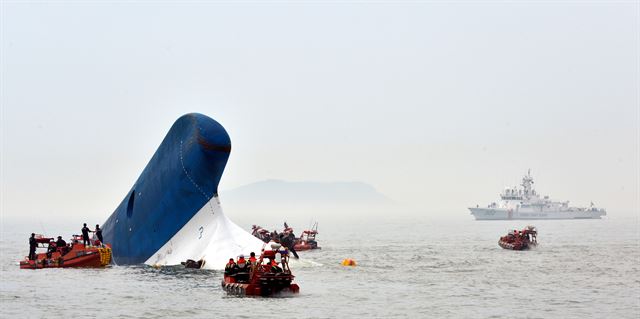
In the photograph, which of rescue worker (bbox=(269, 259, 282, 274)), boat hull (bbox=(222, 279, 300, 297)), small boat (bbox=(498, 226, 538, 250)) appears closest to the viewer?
boat hull (bbox=(222, 279, 300, 297))

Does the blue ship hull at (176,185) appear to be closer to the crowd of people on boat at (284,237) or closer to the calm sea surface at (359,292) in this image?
the calm sea surface at (359,292)

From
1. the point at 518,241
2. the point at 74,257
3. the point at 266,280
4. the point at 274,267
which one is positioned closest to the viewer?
the point at 266,280

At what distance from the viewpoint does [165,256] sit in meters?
62.4

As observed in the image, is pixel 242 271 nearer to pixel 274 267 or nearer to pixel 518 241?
pixel 274 267

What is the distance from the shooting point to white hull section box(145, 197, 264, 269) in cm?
5856

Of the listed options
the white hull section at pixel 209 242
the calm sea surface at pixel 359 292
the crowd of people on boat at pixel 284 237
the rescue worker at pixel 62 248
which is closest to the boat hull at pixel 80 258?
the rescue worker at pixel 62 248

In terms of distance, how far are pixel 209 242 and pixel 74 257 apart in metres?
11.4

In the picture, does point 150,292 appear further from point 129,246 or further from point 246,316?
point 129,246

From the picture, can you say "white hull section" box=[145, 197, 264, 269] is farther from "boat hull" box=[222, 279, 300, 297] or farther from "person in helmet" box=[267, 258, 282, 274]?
"person in helmet" box=[267, 258, 282, 274]

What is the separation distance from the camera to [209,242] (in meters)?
60.1

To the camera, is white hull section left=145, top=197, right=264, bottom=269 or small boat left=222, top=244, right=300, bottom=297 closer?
small boat left=222, top=244, right=300, bottom=297

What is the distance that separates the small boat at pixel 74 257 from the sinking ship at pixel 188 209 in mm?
2359

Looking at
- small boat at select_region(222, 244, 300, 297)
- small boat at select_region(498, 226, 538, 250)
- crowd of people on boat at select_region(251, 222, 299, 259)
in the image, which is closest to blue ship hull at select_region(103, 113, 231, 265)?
crowd of people on boat at select_region(251, 222, 299, 259)

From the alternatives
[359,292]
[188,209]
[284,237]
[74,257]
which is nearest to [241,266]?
[359,292]
